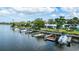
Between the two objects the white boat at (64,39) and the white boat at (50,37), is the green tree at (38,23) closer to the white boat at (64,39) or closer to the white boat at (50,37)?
the white boat at (50,37)

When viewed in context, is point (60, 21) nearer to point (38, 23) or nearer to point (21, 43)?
point (38, 23)

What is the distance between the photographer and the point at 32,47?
3002mm

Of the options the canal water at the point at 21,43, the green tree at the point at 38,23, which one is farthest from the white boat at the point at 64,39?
the green tree at the point at 38,23

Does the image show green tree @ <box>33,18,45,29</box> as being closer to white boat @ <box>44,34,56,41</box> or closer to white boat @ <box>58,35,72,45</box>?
white boat @ <box>44,34,56,41</box>

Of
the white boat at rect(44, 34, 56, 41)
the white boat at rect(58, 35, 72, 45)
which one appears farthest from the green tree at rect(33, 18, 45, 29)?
the white boat at rect(58, 35, 72, 45)

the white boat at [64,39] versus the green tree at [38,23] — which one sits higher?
the green tree at [38,23]

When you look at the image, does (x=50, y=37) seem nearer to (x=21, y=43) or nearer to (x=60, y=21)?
(x=60, y=21)

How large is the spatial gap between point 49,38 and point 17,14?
1.78ft

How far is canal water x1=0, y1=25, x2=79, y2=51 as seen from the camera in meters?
2.98

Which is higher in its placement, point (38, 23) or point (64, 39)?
point (38, 23)

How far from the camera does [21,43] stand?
3.00 m

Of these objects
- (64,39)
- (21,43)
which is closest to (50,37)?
(64,39)

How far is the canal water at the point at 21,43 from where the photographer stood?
298 cm
